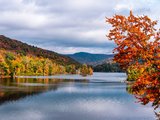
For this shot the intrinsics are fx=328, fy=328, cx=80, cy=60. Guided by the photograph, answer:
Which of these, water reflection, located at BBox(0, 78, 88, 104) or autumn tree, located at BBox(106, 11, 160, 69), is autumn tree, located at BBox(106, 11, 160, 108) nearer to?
autumn tree, located at BBox(106, 11, 160, 69)

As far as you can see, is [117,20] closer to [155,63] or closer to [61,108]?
[155,63]

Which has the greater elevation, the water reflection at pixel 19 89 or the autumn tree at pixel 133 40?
the autumn tree at pixel 133 40

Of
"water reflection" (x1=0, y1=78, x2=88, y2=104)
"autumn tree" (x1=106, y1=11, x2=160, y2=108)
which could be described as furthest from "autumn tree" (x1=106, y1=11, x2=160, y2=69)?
"water reflection" (x1=0, y1=78, x2=88, y2=104)

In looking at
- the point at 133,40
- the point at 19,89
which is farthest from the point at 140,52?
the point at 19,89

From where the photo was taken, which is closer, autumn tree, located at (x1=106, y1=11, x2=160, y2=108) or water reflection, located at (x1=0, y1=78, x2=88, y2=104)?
autumn tree, located at (x1=106, y1=11, x2=160, y2=108)

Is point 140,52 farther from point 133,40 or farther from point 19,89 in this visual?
point 19,89

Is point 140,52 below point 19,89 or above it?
above

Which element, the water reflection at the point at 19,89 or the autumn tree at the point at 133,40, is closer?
the autumn tree at the point at 133,40

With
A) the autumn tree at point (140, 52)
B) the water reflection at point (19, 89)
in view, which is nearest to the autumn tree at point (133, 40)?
the autumn tree at point (140, 52)

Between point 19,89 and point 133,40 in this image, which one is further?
point 19,89

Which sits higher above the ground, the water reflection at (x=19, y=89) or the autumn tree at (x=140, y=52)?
the autumn tree at (x=140, y=52)

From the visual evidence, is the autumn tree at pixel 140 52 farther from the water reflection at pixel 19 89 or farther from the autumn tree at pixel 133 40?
the water reflection at pixel 19 89

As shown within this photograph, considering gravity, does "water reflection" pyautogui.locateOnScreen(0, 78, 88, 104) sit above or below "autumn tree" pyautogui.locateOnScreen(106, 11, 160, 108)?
below

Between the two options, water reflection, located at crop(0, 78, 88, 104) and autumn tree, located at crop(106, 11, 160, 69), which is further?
water reflection, located at crop(0, 78, 88, 104)
